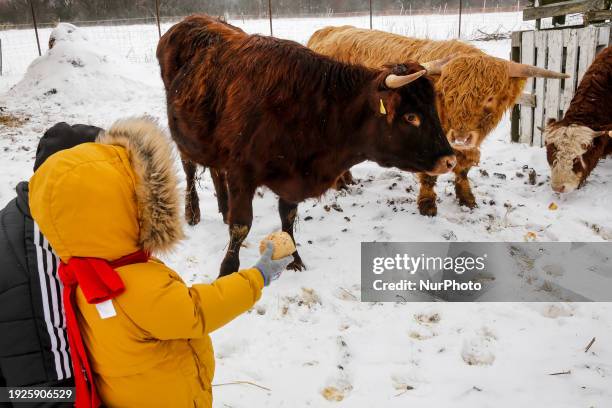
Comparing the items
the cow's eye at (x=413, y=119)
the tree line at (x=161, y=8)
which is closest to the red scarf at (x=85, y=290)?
the cow's eye at (x=413, y=119)

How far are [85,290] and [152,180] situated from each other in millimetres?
452

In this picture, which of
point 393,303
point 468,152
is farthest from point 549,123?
point 393,303

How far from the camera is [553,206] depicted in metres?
5.18

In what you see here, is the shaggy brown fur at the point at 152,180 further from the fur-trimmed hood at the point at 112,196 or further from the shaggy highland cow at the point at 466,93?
the shaggy highland cow at the point at 466,93

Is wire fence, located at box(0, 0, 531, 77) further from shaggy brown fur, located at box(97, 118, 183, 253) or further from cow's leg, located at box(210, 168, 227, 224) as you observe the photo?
shaggy brown fur, located at box(97, 118, 183, 253)

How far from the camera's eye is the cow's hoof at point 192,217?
521 cm

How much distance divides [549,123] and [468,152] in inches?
68.6

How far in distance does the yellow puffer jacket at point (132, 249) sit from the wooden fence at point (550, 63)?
21.3ft

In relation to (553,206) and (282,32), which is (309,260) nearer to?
(553,206)

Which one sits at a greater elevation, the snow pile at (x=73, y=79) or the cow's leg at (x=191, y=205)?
the snow pile at (x=73, y=79)

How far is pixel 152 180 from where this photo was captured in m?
1.71

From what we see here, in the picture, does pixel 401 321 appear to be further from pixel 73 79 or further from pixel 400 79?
pixel 73 79

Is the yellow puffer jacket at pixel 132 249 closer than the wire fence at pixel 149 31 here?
Yes

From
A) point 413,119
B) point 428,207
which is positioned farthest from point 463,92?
point 413,119
